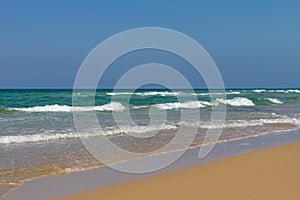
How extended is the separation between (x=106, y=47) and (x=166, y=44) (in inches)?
55.2

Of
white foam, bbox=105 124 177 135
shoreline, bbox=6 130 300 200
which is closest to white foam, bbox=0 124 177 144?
white foam, bbox=105 124 177 135

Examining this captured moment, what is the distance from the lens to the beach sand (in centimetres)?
508

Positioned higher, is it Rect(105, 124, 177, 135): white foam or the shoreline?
Rect(105, 124, 177, 135): white foam

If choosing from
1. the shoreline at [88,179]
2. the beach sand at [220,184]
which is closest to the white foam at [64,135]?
the shoreline at [88,179]

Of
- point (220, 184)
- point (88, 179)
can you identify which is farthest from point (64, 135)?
point (220, 184)

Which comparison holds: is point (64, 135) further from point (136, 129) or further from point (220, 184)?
point (220, 184)

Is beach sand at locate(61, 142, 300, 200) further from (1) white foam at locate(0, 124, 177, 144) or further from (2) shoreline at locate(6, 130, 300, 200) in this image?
(1) white foam at locate(0, 124, 177, 144)

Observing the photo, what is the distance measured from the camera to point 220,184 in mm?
Answer: 5602

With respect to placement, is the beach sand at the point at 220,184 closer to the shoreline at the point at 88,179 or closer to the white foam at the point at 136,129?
the shoreline at the point at 88,179

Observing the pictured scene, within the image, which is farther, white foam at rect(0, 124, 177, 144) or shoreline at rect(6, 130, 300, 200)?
white foam at rect(0, 124, 177, 144)

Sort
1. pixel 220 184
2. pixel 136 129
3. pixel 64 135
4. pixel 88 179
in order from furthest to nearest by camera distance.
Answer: pixel 136 129, pixel 64 135, pixel 88 179, pixel 220 184

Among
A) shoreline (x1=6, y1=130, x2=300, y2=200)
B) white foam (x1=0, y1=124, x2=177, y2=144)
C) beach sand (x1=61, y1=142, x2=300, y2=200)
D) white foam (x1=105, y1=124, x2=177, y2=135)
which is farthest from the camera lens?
white foam (x1=105, y1=124, x2=177, y2=135)

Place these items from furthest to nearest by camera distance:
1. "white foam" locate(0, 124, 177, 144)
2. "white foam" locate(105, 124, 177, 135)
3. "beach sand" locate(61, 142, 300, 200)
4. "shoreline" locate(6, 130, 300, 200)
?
"white foam" locate(105, 124, 177, 135)
"white foam" locate(0, 124, 177, 144)
"shoreline" locate(6, 130, 300, 200)
"beach sand" locate(61, 142, 300, 200)

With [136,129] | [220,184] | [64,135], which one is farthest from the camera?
[136,129]
